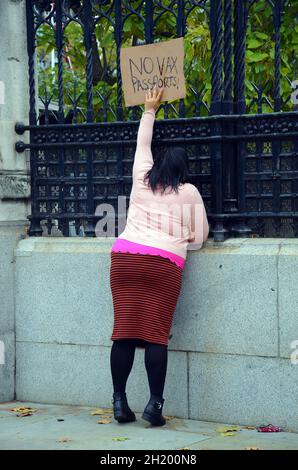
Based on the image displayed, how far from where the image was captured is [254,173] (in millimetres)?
7180

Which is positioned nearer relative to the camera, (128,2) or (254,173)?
(254,173)

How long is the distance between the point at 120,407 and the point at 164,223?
4.11 ft

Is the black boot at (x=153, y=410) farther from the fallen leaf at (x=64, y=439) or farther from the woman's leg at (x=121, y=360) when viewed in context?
the fallen leaf at (x=64, y=439)

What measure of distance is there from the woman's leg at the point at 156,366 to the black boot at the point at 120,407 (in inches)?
9.0

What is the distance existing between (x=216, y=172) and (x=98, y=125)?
105cm

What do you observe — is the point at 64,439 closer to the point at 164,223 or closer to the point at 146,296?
the point at 146,296

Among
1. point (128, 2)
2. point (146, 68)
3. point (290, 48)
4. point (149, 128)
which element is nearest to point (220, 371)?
point (149, 128)

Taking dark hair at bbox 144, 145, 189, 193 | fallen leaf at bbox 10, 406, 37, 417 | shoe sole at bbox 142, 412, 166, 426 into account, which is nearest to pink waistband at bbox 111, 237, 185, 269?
dark hair at bbox 144, 145, 189, 193

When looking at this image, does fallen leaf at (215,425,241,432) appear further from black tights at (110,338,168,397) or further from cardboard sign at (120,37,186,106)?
cardboard sign at (120,37,186,106)

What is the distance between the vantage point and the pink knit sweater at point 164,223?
6.88 metres

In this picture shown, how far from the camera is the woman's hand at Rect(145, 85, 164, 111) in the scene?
23.8 ft

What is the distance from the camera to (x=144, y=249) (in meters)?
6.86

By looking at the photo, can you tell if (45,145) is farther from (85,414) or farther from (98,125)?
(85,414)

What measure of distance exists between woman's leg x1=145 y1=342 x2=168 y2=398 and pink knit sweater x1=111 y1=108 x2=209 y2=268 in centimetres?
58
